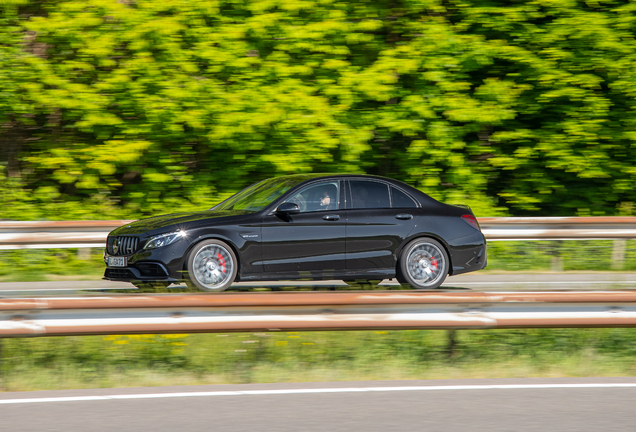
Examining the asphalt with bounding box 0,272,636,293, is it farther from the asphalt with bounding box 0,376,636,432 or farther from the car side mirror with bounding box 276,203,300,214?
the asphalt with bounding box 0,376,636,432

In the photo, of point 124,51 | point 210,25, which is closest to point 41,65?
point 124,51

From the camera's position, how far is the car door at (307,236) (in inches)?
391

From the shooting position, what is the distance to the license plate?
9781 mm

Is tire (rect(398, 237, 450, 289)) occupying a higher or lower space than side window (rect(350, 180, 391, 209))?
lower

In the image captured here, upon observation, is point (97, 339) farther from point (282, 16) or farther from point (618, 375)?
point (282, 16)

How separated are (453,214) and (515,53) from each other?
6989 mm

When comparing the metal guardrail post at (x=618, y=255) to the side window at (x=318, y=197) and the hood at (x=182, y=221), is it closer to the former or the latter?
the side window at (x=318, y=197)

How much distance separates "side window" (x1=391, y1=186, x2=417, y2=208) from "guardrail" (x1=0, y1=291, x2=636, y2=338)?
155 inches

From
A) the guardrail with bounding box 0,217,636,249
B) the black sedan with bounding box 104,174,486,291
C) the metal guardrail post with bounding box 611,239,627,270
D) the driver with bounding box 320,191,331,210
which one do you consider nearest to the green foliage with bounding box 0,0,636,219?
the metal guardrail post with bounding box 611,239,627,270

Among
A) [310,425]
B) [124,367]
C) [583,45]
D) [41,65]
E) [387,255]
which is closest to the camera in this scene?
[310,425]

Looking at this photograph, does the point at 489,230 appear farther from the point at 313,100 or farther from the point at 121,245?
the point at 121,245

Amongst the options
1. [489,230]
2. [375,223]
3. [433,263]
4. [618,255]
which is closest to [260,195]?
[375,223]

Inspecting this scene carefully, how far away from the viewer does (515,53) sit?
54.3 feet

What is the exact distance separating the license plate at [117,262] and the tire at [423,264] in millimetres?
3299
